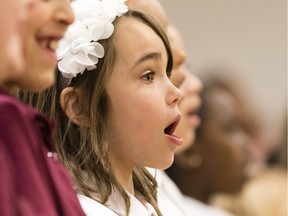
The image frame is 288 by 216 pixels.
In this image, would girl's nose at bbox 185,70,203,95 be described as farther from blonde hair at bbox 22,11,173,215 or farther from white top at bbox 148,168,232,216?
blonde hair at bbox 22,11,173,215

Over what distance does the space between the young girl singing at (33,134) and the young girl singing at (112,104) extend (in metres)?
0.24

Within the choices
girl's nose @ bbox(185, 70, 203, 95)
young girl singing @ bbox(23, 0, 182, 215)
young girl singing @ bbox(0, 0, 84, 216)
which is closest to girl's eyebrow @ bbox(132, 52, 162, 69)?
young girl singing @ bbox(23, 0, 182, 215)

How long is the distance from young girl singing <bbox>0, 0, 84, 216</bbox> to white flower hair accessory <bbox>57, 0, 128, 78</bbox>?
25 centimetres

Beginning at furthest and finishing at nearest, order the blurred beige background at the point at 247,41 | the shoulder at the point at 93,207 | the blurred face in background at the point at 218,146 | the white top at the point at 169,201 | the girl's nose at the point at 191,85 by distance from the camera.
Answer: the blurred beige background at the point at 247,41, the blurred face in background at the point at 218,146, the girl's nose at the point at 191,85, the white top at the point at 169,201, the shoulder at the point at 93,207

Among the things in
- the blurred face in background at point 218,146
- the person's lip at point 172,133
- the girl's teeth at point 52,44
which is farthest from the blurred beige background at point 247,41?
the girl's teeth at point 52,44

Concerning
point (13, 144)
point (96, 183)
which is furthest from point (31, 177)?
point (96, 183)

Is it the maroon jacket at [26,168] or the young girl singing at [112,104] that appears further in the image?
the young girl singing at [112,104]

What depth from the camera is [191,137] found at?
1.85 m

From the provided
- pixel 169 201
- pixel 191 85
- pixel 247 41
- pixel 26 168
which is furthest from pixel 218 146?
pixel 26 168

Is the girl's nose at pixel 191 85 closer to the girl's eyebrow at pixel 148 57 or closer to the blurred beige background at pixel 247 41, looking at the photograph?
the girl's eyebrow at pixel 148 57

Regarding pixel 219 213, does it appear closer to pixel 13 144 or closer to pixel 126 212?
pixel 126 212

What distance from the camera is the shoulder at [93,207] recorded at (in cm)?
107

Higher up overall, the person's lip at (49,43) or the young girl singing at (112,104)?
the young girl singing at (112,104)

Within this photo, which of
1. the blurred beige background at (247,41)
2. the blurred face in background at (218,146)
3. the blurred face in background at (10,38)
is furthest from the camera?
the blurred beige background at (247,41)
